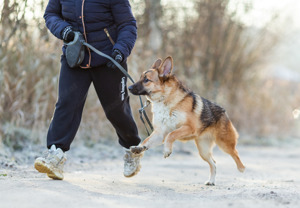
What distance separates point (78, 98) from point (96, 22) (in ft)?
2.68

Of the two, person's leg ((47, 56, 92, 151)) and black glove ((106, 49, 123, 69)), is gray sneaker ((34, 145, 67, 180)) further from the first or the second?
black glove ((106, 49, 123, 69))

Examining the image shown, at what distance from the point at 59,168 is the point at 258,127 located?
845cm

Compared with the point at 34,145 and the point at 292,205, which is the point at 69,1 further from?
the point at 34,145

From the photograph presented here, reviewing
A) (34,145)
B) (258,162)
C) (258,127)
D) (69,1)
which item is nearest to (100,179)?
(69,1)

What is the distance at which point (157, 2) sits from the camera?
10828 mm

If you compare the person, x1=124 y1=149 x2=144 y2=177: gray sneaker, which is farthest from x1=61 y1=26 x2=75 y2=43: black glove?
x1=124 y1=149 x2=144 y2=177: gray sneaker

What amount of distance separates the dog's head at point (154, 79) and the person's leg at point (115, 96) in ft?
0.80

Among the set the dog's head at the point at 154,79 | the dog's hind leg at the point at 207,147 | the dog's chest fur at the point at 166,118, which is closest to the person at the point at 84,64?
the dog's head at the point at 154,79

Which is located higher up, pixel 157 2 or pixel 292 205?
pixel 157 2

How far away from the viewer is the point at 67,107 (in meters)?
4.42

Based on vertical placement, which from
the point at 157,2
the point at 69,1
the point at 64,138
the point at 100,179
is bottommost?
the point at 100,179

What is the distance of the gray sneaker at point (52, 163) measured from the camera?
4.30 meters

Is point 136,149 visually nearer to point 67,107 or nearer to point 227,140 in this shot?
point 67,107

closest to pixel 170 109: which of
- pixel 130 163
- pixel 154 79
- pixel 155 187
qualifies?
pixel 154 79
